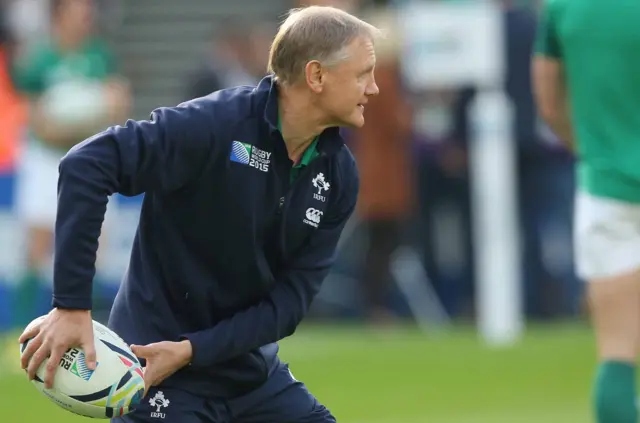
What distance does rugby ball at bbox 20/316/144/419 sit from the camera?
4418 mm

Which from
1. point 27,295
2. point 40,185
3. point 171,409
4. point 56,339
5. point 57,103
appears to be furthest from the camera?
point 27,295

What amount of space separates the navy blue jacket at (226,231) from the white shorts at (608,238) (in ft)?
3.70

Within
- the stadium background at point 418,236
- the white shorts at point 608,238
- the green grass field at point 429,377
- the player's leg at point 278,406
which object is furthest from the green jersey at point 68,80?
the player's leg at point 278,406

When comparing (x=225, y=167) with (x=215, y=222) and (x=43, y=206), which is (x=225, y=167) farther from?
(x=43, y=206)

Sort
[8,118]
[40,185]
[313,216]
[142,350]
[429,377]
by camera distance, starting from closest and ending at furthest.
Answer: [142,350] → [313,216] → [429,377] → [40,185] → [8,118]

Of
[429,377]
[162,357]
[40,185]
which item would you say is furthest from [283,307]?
[40,185]

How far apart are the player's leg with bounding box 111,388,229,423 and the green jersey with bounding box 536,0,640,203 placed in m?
1.85

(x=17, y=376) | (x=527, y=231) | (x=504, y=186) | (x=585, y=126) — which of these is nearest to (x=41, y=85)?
(x=17, y=376)

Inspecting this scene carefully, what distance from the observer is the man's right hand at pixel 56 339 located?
435cm

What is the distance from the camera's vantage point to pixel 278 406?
497 centimetres

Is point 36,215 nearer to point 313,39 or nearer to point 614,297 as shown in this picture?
point 614,297

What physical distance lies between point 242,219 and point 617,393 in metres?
1.67

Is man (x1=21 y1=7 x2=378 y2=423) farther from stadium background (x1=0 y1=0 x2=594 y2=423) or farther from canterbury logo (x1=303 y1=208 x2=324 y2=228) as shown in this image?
stadium background (x1=0 y1=0 x2=594 y2=423)

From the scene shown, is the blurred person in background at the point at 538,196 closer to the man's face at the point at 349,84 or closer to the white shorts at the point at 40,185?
the white shorts at the point at 40,185
